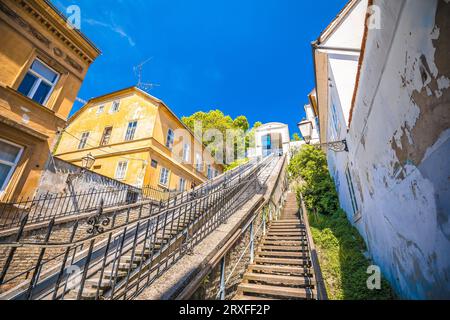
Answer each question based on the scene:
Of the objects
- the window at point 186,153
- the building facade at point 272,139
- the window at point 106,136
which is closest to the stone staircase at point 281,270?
the window at point 186,153

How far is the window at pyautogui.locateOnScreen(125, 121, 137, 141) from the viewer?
53.1 feet

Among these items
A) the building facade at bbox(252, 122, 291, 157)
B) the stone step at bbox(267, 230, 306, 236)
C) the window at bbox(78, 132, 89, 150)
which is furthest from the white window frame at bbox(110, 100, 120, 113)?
the building facade at bbox(252, 122, 291, 157)

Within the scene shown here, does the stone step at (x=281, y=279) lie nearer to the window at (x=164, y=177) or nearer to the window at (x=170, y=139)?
the window at (x=164, y=177)

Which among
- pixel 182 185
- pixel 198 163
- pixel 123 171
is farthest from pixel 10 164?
pixel 198 163

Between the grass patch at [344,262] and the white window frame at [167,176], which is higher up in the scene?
the white window frame at [167,176]

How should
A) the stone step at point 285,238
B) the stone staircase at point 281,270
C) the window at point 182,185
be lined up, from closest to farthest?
the stone staircase at point 281,270 → the stone step at point 285,238 → the window at point 182,185

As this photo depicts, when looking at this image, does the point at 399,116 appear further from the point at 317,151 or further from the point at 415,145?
the point at 317,151

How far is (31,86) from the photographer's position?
8.16 m

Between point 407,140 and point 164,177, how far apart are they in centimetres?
1561

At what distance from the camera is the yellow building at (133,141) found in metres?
14.9

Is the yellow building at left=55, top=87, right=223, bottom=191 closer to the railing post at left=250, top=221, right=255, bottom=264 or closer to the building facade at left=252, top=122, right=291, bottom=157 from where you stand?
the railing post at left=250, top=221, right=255, bottom=264

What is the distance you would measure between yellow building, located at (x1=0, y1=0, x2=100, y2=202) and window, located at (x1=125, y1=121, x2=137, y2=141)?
6.70 meters

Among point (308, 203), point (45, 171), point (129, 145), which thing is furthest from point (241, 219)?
point (129, 145)

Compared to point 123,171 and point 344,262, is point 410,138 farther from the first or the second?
point 123,171
